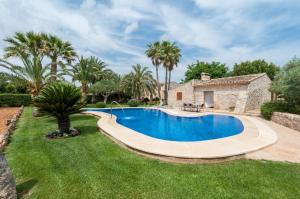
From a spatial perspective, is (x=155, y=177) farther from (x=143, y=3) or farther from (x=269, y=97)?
(x=269, y=97)

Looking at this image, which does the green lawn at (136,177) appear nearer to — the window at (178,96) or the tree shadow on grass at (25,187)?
the tree shadow on grass at (25,187)

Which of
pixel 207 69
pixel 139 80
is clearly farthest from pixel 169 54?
pixel 207 69

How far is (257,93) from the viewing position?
61.7 ft

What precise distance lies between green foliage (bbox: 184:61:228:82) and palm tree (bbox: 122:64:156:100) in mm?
13764

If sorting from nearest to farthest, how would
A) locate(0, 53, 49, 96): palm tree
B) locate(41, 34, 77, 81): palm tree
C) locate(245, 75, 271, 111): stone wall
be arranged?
locate(0, 53, 49, 96): palm tree, locate(245, 75, 271, 111): stone wall, locate(41, 34, 77, 81): palm tree

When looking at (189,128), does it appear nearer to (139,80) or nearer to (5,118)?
(5,118)

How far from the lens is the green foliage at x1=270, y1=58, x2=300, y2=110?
36.4 feet

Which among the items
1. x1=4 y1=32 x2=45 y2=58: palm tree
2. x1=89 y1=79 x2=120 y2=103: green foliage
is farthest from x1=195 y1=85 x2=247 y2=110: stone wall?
x1=4 y1=32 x2=45 y2=58: palm tree

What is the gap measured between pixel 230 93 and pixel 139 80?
15.7 m

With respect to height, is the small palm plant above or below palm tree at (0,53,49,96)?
below

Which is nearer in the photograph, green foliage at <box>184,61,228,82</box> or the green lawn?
the green lawn

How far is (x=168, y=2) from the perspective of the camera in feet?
→ 39.9

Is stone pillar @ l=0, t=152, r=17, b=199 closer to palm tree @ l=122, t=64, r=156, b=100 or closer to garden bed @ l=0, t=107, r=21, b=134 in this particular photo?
garden bed @ l=0, t=107, r=21, b=134

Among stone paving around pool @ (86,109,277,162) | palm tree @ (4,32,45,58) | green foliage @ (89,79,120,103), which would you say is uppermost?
palm tree @ (4,32,45,58)
